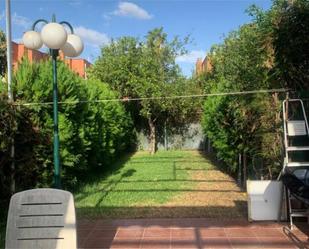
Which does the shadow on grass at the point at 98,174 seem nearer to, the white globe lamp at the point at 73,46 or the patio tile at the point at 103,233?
the patio tile at the point at 103,233

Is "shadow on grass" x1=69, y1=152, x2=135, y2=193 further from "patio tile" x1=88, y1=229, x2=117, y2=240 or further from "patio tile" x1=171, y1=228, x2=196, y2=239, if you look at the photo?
"patio tile" x1=171, y1=228, x2=196, y2=239

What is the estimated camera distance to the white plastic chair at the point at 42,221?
468 centimetres

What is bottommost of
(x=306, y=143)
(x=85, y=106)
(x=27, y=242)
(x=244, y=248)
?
(x=244, y=248)

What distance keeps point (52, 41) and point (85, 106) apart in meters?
5.34

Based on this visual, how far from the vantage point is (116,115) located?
61.6ft

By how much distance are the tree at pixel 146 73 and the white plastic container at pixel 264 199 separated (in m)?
14.2

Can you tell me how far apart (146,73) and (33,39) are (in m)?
15.5

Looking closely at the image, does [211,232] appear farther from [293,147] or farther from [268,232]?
[293,147]

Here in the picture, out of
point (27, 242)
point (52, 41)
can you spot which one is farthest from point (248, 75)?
point (27, 242)

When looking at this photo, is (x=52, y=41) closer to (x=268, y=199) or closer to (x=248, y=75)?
(x=268, y=199)

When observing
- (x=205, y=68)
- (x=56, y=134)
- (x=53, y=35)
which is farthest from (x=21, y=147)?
(x=205, y=68)

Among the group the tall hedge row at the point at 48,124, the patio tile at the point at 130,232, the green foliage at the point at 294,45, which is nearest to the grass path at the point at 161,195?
the tall hedge row at the point at 48,124

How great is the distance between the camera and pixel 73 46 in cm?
745

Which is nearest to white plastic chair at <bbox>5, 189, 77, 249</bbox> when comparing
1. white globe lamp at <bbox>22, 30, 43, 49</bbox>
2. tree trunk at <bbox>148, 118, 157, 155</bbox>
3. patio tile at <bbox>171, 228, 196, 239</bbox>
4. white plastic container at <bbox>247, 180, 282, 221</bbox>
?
patio tile at <bbox>171, 228, 196, 239</bbox>
